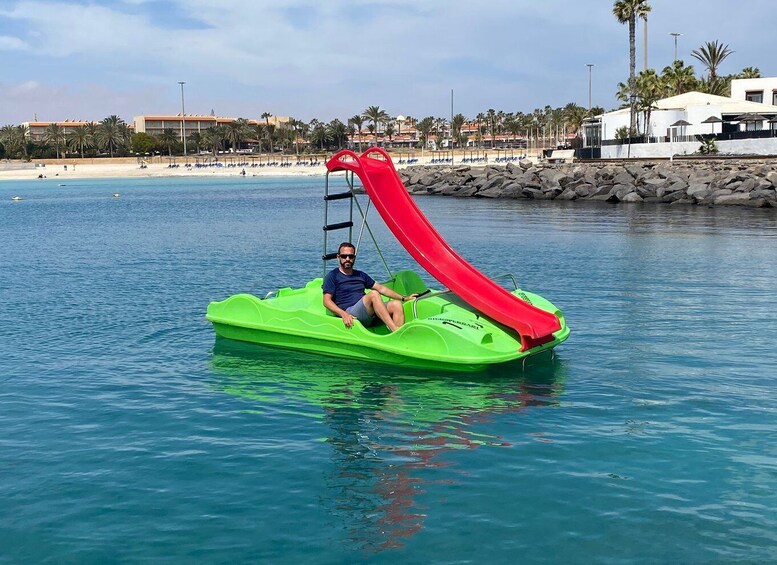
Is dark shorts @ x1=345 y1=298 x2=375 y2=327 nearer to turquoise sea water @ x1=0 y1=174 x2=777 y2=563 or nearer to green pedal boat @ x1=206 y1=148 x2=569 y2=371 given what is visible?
green pedal boat @ x1=206 y1=148 x2=569 y2=371

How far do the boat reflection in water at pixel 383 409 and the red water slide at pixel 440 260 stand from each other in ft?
1.99

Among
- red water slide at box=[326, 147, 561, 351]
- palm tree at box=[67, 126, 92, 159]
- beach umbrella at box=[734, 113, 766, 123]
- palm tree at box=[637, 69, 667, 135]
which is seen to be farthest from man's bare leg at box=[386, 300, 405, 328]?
palm tree at box=[67, 126, 92, 159]

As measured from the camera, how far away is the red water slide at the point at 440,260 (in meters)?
11.7

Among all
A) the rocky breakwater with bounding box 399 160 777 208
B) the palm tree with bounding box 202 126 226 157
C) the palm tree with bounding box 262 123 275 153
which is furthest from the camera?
the palm tree with bounding box 262 123 275 153

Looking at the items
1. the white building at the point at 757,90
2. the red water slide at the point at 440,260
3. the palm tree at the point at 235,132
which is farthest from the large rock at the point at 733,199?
the palm tree at the point at 235,132

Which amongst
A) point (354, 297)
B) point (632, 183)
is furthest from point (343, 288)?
point (632, 183)

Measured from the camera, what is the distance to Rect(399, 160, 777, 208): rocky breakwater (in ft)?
140

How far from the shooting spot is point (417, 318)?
12148 millimetres

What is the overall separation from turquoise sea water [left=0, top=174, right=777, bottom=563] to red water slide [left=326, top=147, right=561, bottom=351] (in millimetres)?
659

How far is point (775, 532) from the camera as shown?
6836mm

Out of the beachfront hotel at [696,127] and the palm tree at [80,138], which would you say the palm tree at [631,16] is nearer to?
the beachfront hotel at [696,127]

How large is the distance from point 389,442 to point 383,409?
1.10 meters

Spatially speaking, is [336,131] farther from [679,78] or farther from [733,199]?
[733,199]

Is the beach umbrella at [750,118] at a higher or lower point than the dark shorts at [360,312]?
higher
